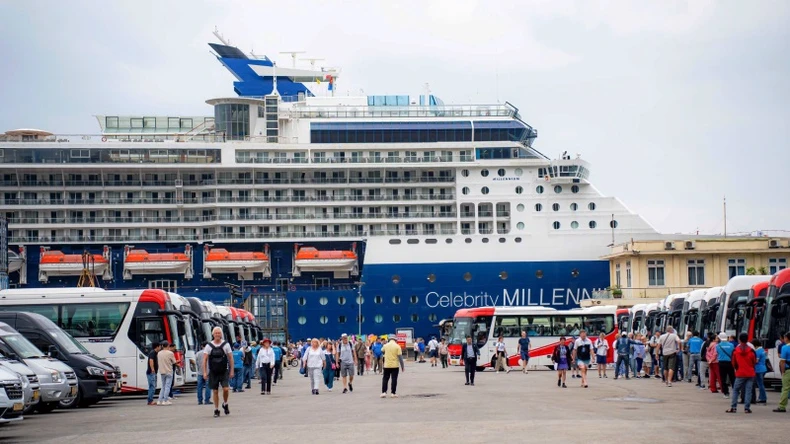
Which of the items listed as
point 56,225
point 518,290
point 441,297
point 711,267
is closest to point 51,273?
point 56,225

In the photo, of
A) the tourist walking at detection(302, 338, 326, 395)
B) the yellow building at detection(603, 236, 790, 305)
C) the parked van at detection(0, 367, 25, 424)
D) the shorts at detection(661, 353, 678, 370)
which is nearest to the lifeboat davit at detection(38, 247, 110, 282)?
the yellow building at detection(603, 236, 790, 305)

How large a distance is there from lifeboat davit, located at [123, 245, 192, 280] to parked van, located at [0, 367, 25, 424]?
49.5 metres

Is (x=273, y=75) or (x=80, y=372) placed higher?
(x=273, y=75)

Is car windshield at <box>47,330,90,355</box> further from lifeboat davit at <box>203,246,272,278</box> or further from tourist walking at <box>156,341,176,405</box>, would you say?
lifeboat davit at <box>203,246,272,278</box>

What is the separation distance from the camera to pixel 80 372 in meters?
22.7

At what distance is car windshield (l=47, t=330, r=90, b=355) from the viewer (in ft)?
75.7

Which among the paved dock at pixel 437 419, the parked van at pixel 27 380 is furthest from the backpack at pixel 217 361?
the parked van at pixel 27 380

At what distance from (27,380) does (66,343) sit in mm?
5656

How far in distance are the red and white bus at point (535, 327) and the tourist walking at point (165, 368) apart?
65.0 ft

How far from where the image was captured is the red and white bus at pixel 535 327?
4253cm

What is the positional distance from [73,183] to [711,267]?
34.4 m

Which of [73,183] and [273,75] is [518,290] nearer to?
[273,75]

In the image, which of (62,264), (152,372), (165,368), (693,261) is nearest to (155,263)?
(62,264)

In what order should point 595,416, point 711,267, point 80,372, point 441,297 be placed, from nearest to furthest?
point 595,416
point 80,372
point 711,267
point 441,297
